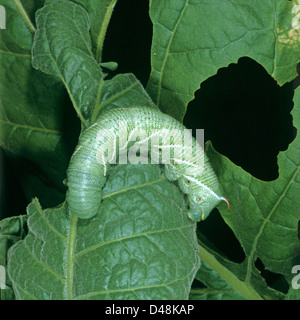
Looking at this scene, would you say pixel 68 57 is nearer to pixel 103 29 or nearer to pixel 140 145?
pixel 103 29

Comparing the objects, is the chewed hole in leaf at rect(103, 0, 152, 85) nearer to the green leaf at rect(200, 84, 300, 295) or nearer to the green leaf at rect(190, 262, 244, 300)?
the green leaf at rect(200, 84, 300, 295)

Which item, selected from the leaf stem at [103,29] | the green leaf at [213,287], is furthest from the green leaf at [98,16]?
the green leaf at [213,287]

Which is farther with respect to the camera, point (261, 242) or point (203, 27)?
point (261, 242)

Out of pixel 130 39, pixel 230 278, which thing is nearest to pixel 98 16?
pixel 130 39

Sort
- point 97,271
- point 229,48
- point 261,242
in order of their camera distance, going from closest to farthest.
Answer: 1. point 97,271
2. point 229,48
3. point 261,242

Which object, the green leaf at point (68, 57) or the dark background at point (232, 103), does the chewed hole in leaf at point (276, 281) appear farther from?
the green leaf at point (68, 57)

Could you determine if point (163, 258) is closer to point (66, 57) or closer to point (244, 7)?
point (66, 57)

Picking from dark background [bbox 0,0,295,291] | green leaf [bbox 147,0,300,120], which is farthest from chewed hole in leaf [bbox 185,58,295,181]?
green leaf [bbox 147,0,300,120]
